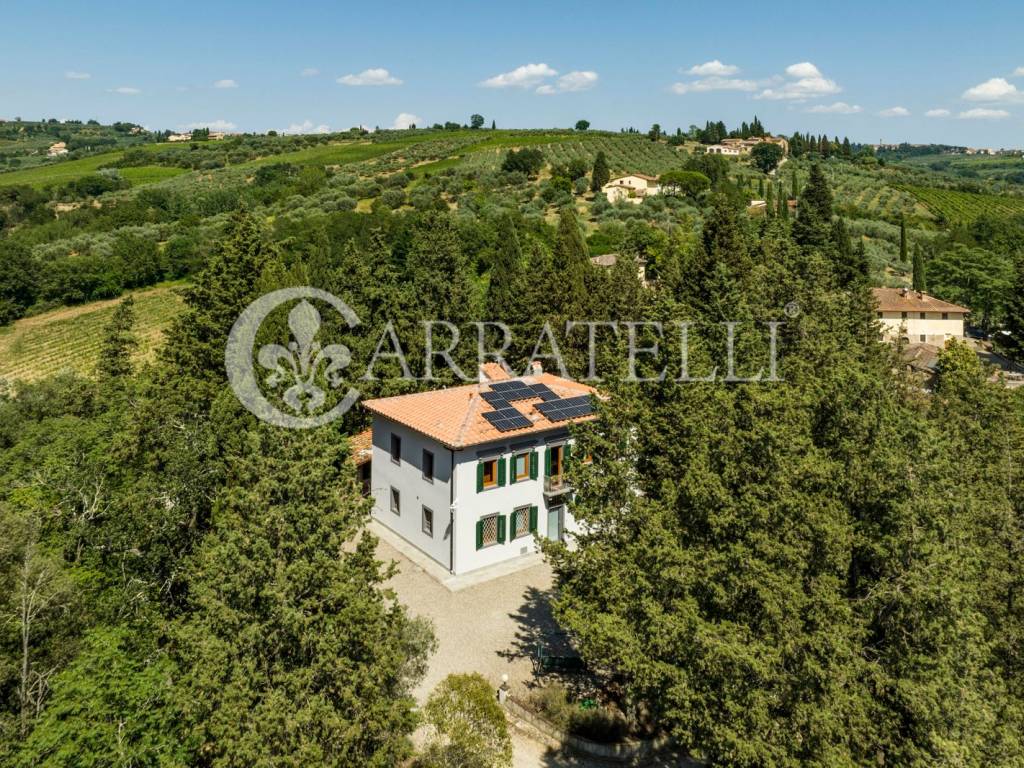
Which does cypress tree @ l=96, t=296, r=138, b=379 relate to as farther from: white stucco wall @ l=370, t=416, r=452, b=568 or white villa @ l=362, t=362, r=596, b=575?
white villa @ l=362, t=362, r=596, b=575

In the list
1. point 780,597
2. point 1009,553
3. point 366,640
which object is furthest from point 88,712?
point 1009,553

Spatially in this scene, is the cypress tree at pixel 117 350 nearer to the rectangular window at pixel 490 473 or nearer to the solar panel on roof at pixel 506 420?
the solar panel on roof at pixel 506 420

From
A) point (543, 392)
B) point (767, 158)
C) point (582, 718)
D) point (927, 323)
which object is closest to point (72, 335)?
point (543, 392)

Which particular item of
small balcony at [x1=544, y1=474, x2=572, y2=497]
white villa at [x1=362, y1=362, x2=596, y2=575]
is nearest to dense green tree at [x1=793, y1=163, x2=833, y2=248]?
white villa at [x1=362, y1=362, x2=596, y2=575]

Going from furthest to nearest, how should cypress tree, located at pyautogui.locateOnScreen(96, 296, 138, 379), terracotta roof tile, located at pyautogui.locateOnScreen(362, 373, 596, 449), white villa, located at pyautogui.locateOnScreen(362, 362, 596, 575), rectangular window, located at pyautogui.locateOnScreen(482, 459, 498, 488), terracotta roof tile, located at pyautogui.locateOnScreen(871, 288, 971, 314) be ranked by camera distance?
terracotta roof tile, located at pyautogui.locateOnScreen(871, 288, 971, 314), cypress tree, located at pyautogui.locateOnScreen(96, 296, 138, 379), rectangular window, located at pyautogui.locateOnScreen(482, 459, 498, 488), white villa, located at pyautogui.locateOnScreen(362, 362, 596, 575), terracotta roof tile, located at pyautogui.locateOnScreen(362, 373, 596, 449)

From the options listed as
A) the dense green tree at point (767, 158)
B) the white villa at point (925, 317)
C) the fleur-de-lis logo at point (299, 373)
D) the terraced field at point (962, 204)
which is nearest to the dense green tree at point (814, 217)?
the white villa at point (925, 317)

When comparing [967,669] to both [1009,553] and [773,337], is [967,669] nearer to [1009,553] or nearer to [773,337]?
[1009,553]

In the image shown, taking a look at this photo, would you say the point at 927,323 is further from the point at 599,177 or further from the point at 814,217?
the point at 599,177
